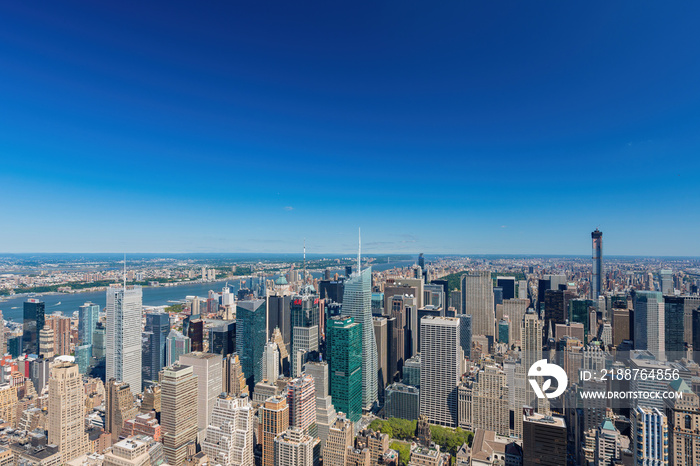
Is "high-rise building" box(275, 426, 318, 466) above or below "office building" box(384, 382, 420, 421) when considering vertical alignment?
above

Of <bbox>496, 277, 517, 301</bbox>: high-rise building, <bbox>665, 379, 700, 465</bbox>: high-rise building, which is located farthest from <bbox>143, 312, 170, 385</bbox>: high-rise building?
<bbox>496, 277, 517, 301</bbox>: high-rise building

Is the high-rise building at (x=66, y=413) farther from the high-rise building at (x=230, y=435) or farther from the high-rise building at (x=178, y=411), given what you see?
the high-rise building at (x=230, y=435)

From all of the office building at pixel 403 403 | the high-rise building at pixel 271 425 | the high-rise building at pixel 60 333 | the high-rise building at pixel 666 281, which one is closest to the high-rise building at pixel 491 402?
the office building at pixel 403 403

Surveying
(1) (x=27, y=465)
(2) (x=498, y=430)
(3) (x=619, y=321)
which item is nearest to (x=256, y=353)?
(1) (x=27, y=465)

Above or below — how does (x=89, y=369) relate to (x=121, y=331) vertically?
below

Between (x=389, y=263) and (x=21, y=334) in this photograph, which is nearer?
(x=21, y=334)

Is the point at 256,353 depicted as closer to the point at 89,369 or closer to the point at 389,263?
the point at 89,369

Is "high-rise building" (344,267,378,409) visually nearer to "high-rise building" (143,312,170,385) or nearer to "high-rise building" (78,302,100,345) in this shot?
"high-rise building" (143,312,170,385)
